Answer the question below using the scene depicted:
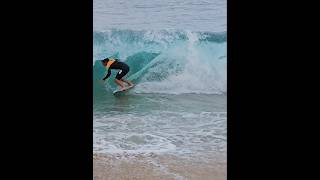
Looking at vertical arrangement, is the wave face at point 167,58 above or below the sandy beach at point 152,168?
above

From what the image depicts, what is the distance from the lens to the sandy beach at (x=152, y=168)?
2756mm

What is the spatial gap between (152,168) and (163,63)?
64 centimetres

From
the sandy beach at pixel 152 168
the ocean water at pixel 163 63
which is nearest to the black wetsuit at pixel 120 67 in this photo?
the ocean water at pixel 163 63

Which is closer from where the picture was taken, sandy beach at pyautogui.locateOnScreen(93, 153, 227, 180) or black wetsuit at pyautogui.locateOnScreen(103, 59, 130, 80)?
sandy beach at pyautogui.locateOnScreen(93, 153, 227, 180)

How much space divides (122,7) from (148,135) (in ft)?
2.60

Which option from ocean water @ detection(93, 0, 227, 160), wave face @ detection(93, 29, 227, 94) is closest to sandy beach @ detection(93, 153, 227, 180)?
ocean water @ detection(93, 0, 227, 160)

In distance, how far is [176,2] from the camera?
9.41ft

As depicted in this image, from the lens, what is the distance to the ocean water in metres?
2.83

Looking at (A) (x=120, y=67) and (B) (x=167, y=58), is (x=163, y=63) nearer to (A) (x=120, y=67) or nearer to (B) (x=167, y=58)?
(B) (x=167, y=58)

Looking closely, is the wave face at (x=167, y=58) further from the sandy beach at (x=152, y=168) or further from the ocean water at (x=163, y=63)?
the sandy beach at (x=152, y=168)

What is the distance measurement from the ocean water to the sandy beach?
166mm

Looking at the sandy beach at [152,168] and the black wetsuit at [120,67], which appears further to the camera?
the black wetsuit at [120,67]

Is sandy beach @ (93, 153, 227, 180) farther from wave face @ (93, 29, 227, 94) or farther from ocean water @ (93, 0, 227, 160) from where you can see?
wave face @ (93, 29, 227, 94)

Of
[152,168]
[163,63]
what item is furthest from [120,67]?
[152,168]
